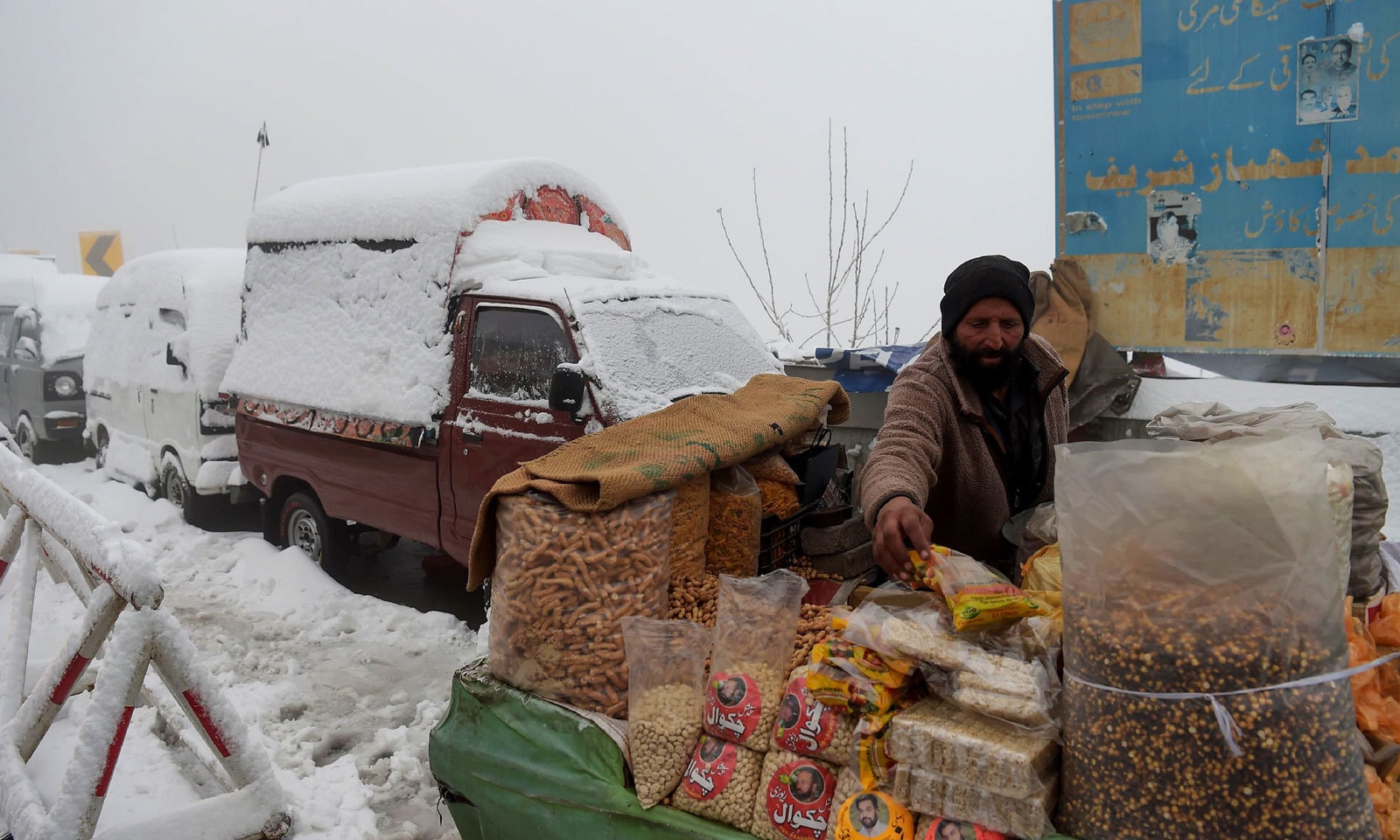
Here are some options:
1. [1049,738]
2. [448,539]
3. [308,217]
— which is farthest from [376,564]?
[1049,738]

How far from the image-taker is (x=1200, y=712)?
1.49m

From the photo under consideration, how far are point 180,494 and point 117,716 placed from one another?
591cm

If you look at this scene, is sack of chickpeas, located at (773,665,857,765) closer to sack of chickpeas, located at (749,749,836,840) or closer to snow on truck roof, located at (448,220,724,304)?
sack of chickpeas, located at (749,749,836,840)

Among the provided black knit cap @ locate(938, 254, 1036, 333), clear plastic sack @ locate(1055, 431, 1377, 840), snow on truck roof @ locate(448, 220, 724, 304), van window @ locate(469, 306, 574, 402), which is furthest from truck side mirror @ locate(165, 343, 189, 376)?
clear plastic sack @ locate(1055, 431, 1377, 840)

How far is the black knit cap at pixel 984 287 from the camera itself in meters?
2.55

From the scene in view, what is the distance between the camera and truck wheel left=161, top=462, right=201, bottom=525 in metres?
7.89

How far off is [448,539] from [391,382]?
104 cm

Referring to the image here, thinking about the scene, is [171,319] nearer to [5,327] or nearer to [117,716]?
[5,327]

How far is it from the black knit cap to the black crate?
0.79m

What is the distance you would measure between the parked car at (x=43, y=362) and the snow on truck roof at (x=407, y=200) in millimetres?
6001

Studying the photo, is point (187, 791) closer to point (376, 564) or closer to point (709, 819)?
point (709, 819)

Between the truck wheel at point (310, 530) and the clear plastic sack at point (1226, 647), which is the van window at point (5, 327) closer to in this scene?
the truck wheel at point (310, 530)

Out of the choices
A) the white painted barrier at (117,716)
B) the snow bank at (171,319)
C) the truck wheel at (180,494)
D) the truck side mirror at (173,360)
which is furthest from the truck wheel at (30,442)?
the white painted barrier at (117,716)

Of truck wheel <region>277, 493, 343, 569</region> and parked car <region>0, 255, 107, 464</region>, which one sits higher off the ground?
parked car <region>0, 255, 107, 464</region>
